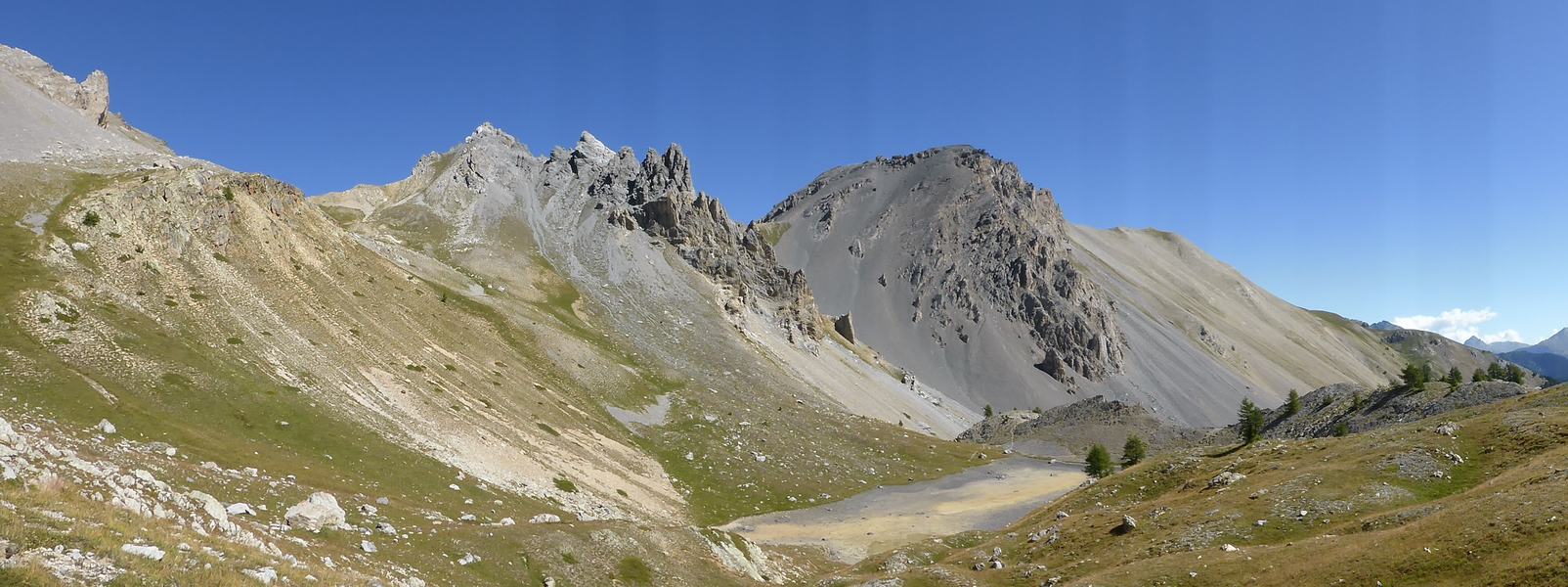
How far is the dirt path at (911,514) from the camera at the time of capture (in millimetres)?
67250

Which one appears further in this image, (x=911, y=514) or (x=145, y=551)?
(x=911, y=514)

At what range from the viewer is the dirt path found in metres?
67.2

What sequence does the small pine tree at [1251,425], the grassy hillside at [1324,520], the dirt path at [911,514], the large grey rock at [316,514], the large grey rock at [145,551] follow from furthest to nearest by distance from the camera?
the small pine tree at [1251,425]
the dirt path at [911,514]
the large grey rock at [316,514]
the grassy hillside at [1324,520]
the large grey rock at [145,551]

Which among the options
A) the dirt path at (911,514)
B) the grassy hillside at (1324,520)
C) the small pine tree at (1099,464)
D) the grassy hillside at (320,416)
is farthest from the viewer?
the small pine tree at (1099,464)

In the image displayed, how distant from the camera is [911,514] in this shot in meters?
80.9

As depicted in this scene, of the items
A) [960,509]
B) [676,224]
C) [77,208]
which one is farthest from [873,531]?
[676,224]

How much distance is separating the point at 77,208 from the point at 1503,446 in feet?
330

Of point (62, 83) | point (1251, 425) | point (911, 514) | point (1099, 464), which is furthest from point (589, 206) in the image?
point (1251, 425)

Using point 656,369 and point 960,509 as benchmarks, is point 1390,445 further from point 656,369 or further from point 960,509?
point 656,369

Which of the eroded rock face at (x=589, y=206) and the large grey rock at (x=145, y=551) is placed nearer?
the large grey rock at (x=145, y=551)

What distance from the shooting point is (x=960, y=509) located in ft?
276

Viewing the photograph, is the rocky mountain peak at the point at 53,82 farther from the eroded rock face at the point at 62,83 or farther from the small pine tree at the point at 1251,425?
the small pine tree at the point at 1251,425

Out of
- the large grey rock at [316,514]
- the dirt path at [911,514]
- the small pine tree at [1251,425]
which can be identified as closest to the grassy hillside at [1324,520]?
the dirt path at [911,514]

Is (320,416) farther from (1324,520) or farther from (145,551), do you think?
(1324,520)
